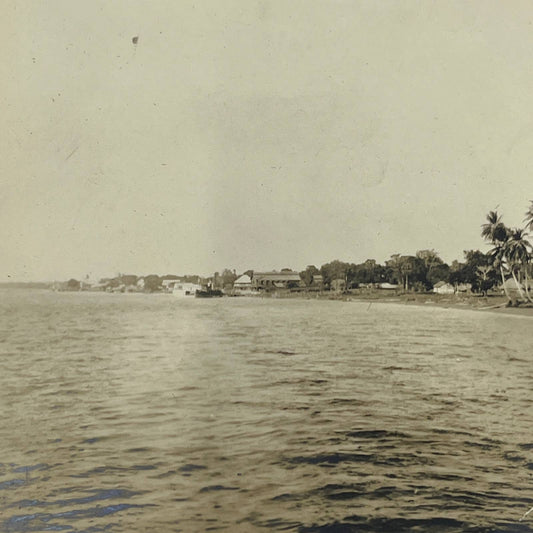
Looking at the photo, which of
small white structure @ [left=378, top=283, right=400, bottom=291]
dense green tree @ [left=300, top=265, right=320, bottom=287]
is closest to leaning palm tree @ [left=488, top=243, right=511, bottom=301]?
small white structure @ [left=378, top=283, right=400, bottom=291]

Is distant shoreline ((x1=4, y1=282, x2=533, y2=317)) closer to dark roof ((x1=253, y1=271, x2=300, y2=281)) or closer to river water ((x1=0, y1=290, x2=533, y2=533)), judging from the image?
dark roof ((x1=253, y1=271, x2=300, y2=281))

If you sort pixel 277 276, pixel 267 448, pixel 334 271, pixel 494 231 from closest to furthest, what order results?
pixel 267 448, pixel 494 231, pixel 334 271, pixel 277 276

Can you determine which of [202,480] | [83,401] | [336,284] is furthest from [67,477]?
[336,284]

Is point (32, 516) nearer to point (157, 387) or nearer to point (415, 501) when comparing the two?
point (415, 501)

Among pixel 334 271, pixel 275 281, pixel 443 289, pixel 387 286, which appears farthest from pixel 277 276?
pixel 443 289

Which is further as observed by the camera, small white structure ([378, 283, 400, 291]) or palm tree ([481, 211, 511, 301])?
small white structure ([378, 283, 400, 291])

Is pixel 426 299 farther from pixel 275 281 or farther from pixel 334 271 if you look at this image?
pixel 275 281
